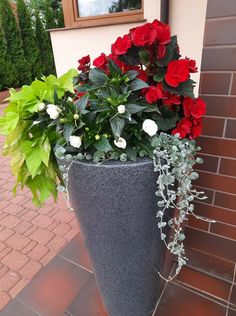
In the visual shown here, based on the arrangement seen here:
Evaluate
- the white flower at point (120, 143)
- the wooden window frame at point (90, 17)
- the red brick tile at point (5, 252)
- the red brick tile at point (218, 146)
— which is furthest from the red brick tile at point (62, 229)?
the wooden window frame at point (90, 17)

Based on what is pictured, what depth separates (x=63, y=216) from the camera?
2.32 meters

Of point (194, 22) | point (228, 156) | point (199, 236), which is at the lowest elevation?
point (199, 236)

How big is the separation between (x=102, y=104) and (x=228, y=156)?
0.74m

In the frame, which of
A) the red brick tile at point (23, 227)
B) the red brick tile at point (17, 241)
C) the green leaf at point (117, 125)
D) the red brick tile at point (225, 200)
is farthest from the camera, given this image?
the red brick tile at point (23, 227)

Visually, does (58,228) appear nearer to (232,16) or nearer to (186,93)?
(186,93)

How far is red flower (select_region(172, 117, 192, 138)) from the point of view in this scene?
1001 mm

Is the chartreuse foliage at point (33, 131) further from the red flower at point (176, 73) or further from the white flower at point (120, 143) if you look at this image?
the red flower at point (176, 73)

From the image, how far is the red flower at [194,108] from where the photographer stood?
3.26 feet

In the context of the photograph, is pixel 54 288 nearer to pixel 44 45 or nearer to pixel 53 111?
pixel 53 111

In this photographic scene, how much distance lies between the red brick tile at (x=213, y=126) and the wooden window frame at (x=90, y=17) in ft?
5.44

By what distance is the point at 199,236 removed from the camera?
1.60 meters

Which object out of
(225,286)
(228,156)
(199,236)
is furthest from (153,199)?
(225,286)

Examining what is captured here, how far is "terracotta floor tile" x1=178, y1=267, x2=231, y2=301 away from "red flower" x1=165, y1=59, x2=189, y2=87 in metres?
1.15

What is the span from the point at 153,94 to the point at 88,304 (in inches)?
45.9
